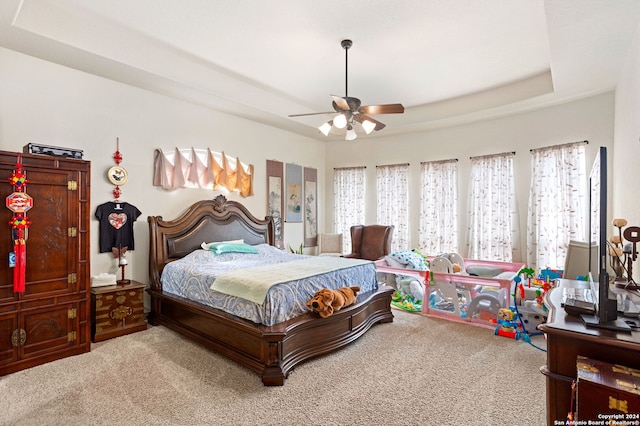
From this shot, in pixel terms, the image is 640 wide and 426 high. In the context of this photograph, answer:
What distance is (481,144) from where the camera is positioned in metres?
5.59

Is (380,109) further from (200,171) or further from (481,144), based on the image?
(481,144)

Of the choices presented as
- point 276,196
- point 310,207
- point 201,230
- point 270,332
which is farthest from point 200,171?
point 270,332

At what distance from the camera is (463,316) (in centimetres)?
422

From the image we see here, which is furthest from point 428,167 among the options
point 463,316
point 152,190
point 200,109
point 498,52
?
point 152,190

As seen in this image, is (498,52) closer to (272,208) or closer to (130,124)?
(272,208)

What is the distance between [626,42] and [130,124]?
5.27 metres

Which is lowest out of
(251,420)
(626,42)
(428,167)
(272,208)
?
(251,420)

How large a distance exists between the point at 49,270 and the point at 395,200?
17.5ft

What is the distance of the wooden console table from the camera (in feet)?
4.33

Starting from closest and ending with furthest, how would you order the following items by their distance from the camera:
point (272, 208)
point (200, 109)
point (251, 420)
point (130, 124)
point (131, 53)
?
point (251, 420), point (131, 53), point (130, 124), point (200, 109), point (272, 208)

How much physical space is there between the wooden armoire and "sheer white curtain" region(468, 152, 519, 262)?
5402 mm

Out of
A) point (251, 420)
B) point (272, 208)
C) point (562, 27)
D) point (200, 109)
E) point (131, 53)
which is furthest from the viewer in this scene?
point (272, 208)

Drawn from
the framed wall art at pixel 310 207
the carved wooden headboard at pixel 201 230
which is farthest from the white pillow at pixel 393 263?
the framed wall art at pixel 310 207

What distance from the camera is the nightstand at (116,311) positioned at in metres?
3.52
